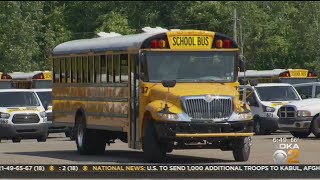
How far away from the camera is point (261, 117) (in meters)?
34.7

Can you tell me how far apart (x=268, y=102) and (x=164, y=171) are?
58.7 feet

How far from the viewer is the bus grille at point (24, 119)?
33.0 metres

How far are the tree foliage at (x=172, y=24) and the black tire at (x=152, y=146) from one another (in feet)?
138

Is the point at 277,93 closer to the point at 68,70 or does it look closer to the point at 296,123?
the point at 296,123

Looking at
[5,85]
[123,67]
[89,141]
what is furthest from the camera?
[5,85]

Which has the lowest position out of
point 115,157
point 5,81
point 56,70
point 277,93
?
point 5,81

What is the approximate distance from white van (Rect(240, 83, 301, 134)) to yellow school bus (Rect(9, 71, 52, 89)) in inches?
563

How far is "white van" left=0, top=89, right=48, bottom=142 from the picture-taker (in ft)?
108

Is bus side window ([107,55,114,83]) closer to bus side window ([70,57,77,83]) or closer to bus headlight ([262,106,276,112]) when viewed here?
bus side window ([70,57,77,83])

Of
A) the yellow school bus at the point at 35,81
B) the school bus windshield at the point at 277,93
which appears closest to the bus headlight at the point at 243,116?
the school bus windshield at the point at 277,93

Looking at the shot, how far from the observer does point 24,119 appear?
33.1 metres

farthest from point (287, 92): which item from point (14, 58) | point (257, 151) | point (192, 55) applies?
point (14, 58)

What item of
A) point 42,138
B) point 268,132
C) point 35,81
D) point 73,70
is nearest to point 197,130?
point 73,70

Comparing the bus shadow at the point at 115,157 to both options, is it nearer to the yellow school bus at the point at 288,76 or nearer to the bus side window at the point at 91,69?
the bus side window at the point at 91,69
